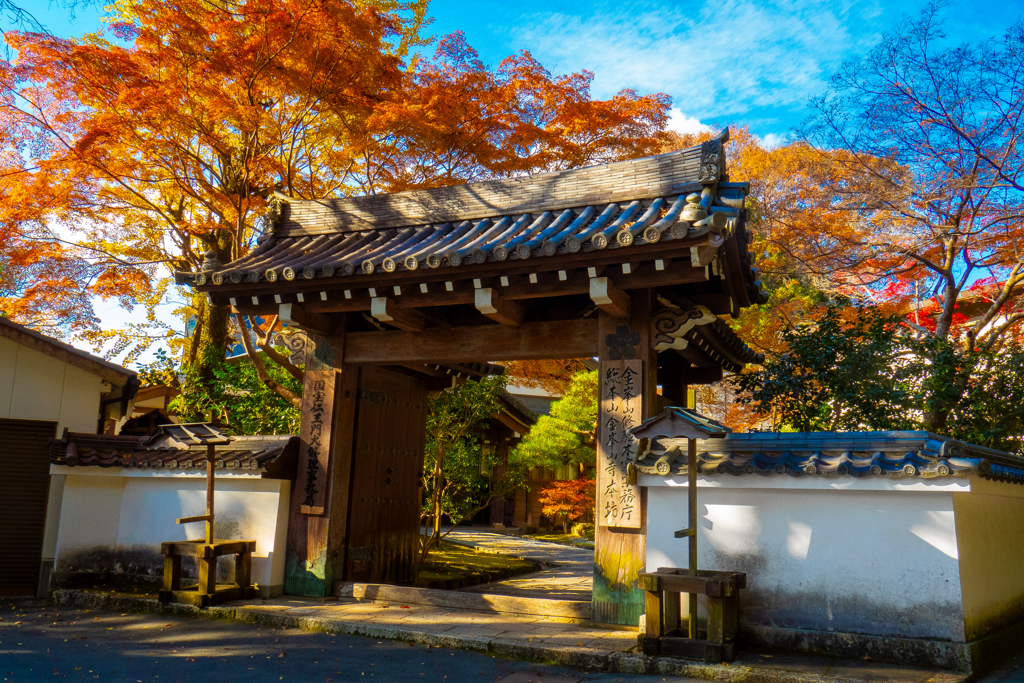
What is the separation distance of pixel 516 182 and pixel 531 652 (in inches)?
214

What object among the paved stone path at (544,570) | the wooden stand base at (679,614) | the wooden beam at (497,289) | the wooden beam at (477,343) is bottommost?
the paved stone path at (544,570)

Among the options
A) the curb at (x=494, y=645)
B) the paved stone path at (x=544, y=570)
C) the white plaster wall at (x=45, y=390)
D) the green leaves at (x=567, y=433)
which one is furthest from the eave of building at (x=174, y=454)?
the green leaves at (x=567, y=433)

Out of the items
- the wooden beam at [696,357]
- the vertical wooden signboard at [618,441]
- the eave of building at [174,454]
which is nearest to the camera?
the vertical wooden signboard at [618,441]

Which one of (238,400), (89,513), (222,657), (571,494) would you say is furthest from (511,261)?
(571,494)

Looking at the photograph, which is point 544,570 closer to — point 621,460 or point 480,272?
point 621,460

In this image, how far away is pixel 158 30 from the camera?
1141cm

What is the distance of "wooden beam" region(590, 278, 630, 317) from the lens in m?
6.77

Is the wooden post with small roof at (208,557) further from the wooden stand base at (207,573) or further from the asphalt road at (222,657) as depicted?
the asphalt road at (222,657)

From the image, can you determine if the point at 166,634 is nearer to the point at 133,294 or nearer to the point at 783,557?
the point at 783,557

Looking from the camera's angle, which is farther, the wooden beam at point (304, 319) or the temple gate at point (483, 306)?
the wooden beam at point (304, 319)

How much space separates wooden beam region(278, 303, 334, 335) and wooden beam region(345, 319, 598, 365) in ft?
1.08

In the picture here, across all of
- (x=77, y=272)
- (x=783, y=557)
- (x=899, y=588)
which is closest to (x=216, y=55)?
(x=77, y=272)

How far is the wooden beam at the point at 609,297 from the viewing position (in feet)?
22.2

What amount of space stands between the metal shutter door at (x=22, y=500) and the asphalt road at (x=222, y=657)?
7.07 ft
